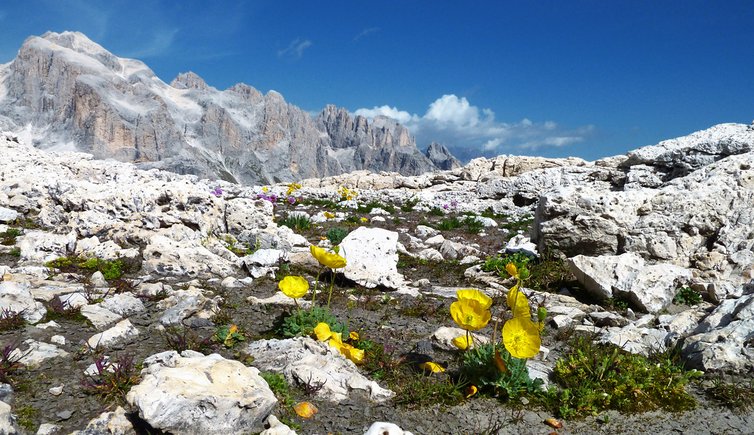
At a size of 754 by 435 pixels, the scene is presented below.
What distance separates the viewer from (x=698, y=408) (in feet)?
13.1

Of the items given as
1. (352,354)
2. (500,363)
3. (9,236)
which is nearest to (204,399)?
(352,354)

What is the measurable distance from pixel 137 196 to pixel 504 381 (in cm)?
755

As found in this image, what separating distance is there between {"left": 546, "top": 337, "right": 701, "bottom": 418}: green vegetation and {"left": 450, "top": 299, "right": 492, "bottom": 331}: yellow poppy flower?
95 cm

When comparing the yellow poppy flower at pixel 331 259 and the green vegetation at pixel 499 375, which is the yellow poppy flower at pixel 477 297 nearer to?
the green vegetation at pixel 499 375

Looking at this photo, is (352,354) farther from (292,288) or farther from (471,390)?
(471,390)

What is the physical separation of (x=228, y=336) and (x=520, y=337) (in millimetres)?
2835

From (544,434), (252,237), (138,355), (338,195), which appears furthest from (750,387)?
(338,195)

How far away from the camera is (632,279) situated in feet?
21.2

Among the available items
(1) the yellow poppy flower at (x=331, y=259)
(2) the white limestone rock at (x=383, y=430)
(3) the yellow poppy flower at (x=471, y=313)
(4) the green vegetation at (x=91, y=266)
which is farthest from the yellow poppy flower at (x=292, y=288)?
(4) the green vegetation at (x=91, y=266)

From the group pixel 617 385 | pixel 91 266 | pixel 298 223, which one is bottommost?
pixel 617 385

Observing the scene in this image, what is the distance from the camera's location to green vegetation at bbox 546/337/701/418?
3.94m

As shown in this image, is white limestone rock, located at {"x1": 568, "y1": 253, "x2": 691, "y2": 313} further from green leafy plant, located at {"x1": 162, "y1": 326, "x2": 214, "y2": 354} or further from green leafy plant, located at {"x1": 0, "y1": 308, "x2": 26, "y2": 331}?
green leafy plant, located at {"x1": 0, "y1": 308, "x2": 26, "y2": 331}

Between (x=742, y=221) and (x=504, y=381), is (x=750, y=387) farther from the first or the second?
(x=742, y=221)

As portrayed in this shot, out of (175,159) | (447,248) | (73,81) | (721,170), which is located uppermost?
(73,81)
